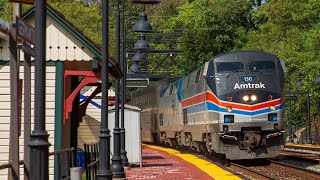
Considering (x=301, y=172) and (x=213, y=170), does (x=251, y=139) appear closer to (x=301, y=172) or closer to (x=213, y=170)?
(x=213, y=170)

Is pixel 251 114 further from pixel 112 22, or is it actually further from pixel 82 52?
pixel 112 22

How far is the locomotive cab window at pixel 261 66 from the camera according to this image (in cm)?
2690

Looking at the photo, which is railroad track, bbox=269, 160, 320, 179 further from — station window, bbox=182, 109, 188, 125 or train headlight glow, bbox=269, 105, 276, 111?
station window, bbox=182, 109, 188, 125

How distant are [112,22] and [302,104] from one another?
39529 millimetres

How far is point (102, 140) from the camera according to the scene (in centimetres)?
1561

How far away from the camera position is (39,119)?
306 inches

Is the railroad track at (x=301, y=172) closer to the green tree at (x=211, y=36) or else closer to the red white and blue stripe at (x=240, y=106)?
the red white and blue stripe at (x=240, y=106)

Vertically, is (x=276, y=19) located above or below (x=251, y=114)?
above

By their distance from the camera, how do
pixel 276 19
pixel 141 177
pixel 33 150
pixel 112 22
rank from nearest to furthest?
pixel 33 150
pixel 141 177
pixel 276 19
pixel 112 22

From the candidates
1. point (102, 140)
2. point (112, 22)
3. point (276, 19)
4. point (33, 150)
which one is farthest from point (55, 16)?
point (112, 22)

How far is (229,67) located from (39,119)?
771 inches

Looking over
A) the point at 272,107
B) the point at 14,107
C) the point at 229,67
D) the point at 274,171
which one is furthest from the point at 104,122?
the point at 229,67

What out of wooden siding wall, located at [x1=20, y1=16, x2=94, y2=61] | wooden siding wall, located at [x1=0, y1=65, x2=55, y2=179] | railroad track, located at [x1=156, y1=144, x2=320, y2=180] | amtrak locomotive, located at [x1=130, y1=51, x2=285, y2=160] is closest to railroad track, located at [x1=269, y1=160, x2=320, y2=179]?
railroad track, located at [x1=156, y1=144, x2=320, y2=180]

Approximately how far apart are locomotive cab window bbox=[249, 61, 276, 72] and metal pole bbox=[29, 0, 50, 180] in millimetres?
19506
